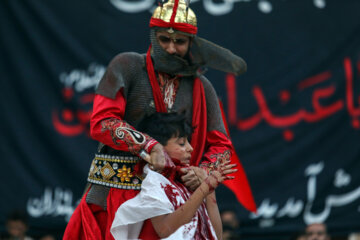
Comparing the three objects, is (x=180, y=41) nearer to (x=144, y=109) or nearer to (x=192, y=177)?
(x=144, y=109)

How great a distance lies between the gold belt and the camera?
289 cm

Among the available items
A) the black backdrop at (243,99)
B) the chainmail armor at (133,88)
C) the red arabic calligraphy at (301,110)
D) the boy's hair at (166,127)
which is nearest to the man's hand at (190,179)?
the boy's hair at (166,127)

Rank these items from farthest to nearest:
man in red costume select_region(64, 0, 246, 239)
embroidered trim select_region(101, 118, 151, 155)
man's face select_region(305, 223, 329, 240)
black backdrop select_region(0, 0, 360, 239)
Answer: black backdrop select_region(0, 0, 360, 239)
man's face select_region(305, 223, 329, 240)
man in red costume select_region(64, 0, 246, 239)
embroidered trim select_region(101, 118, 151, 155)

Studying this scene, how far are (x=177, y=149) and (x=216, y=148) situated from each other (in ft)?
1.08

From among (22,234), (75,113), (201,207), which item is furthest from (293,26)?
(201,207)

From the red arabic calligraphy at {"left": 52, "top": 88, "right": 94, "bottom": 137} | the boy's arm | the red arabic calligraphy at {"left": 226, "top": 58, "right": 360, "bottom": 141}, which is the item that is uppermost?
the boy's arm

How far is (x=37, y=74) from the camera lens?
574cm

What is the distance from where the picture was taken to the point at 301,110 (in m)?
6.17

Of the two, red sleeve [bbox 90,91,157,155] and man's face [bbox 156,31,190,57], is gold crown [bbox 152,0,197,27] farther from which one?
red sleeve [bbox 90,91,157,155]

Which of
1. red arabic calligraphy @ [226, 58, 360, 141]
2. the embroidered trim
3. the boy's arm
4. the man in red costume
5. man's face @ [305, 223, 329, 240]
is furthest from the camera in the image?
red arabic calligraphy @ [226, 58, 360, 141]

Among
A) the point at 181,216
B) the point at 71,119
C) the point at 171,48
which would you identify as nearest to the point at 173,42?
the point at 171,48

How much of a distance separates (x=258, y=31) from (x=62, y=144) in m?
1.92

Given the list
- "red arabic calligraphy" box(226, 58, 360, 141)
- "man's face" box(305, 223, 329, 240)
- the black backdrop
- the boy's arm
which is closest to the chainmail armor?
the boy's arm

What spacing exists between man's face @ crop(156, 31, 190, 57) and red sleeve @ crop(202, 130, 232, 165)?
1.27 ft
